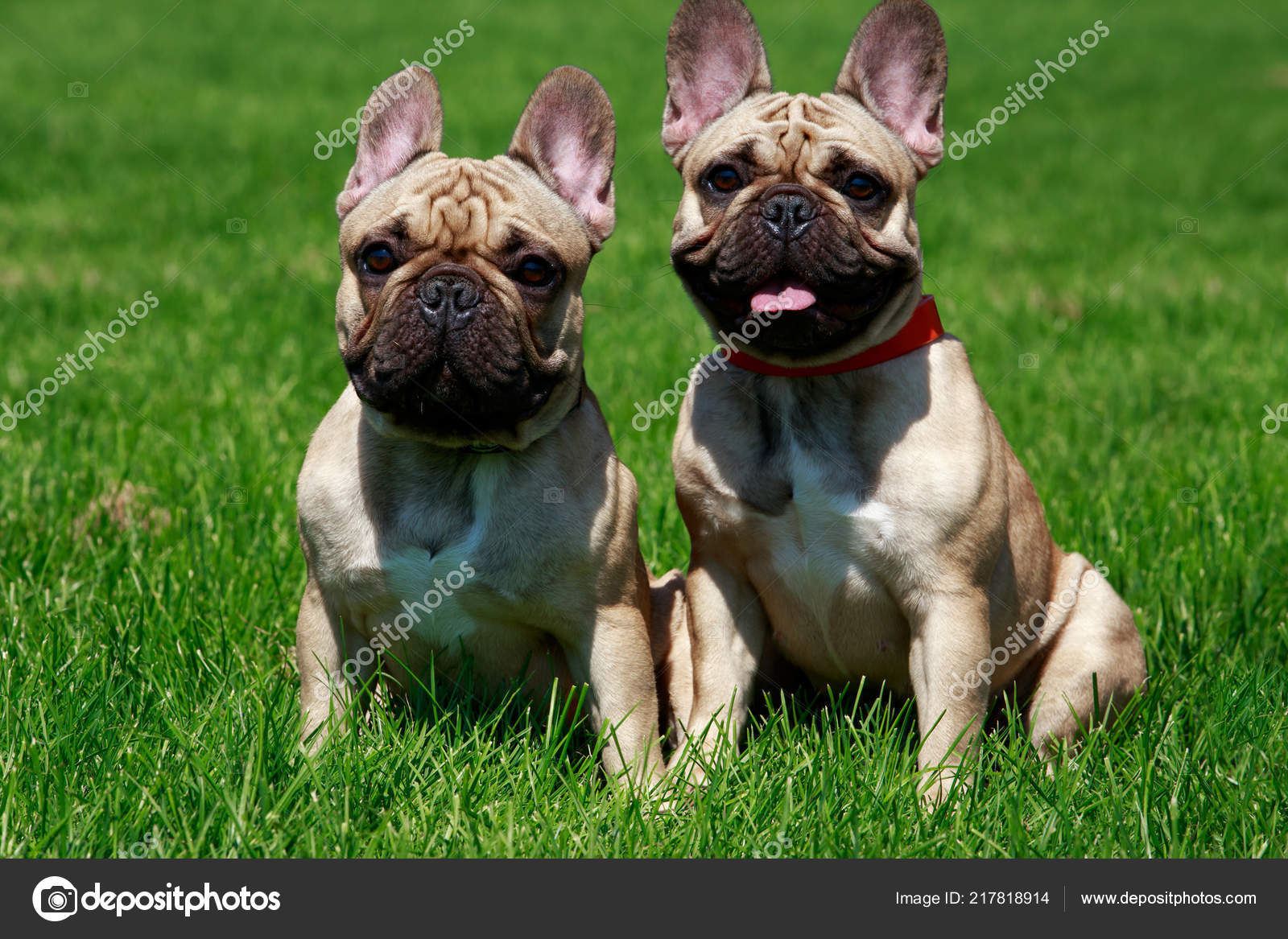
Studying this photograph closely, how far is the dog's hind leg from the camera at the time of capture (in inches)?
177

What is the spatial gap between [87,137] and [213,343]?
716 centimetres

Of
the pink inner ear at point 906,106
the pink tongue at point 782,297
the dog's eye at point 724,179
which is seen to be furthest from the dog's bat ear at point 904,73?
the pink tongue at point 782,297

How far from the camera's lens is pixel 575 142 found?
4477 mm

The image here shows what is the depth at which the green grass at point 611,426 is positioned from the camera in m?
3.58

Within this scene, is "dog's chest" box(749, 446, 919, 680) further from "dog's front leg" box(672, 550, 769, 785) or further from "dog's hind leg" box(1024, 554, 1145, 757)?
"dog's hind leg" box(1024, 554, 1145, 757)

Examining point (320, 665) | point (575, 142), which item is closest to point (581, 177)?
point (575, 142)

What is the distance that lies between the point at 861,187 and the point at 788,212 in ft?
1.16

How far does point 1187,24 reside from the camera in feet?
91.0

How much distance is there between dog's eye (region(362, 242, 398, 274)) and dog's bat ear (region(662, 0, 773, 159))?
1.12 meters

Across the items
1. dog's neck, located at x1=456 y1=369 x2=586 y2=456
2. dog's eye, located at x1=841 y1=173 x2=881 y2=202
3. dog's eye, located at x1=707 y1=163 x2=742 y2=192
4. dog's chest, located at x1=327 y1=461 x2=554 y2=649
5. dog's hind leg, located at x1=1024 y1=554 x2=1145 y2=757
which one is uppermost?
dog's eye, located at x1=707 y1=163 x2=742 y2=192

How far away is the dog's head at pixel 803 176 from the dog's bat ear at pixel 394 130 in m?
0.84
